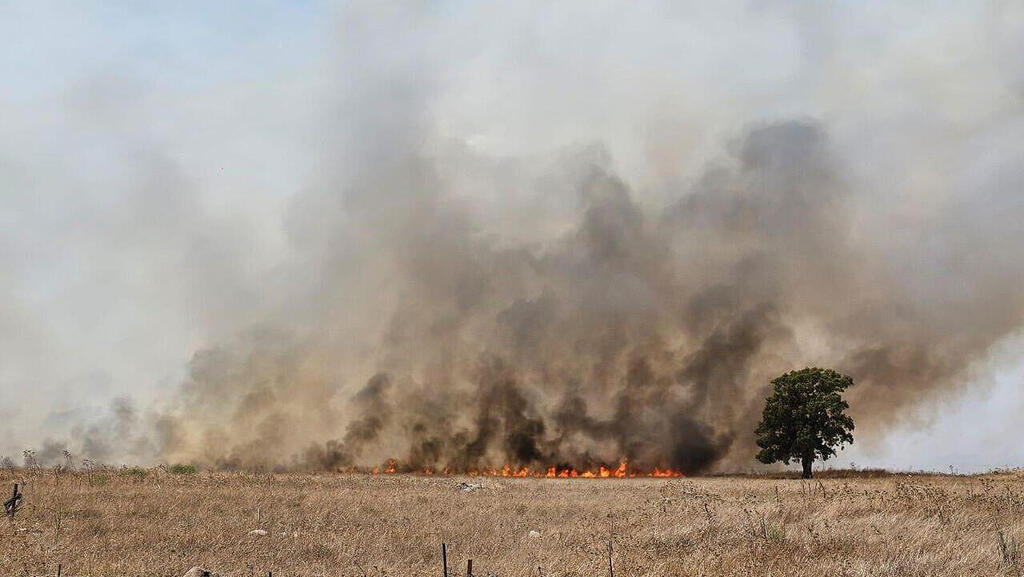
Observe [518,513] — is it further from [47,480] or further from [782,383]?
[782,383]

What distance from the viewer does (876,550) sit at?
14453 millimetres

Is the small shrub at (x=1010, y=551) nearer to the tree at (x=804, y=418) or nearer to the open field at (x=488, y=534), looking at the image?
the open field at (x=488, y=534)

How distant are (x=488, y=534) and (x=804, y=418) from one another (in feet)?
144

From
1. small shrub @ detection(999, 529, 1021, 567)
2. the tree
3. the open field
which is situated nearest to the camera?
small shrub @ detection(999, 529, 1021, 567)

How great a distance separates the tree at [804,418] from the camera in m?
55.2

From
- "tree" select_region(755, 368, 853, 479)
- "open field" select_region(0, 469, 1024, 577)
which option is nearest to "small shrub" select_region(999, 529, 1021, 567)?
"open field" select_region(0, 469, 1024, 577)

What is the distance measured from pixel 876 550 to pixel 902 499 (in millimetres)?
9584

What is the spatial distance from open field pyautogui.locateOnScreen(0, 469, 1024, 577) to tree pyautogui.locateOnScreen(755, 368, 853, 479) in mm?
30822

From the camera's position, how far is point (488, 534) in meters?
20.1

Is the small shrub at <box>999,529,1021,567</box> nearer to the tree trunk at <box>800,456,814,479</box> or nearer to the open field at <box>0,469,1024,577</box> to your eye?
the open field at <box>0,469,1024,577</box>

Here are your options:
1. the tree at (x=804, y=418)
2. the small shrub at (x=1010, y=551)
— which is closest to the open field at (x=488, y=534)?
the small shrub at (x=1010, y=551)

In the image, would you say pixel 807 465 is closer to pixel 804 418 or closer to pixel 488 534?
pixel 804 418

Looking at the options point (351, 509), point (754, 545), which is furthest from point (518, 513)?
point (754, 545)

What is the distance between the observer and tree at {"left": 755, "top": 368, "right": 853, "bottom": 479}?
181 feet
